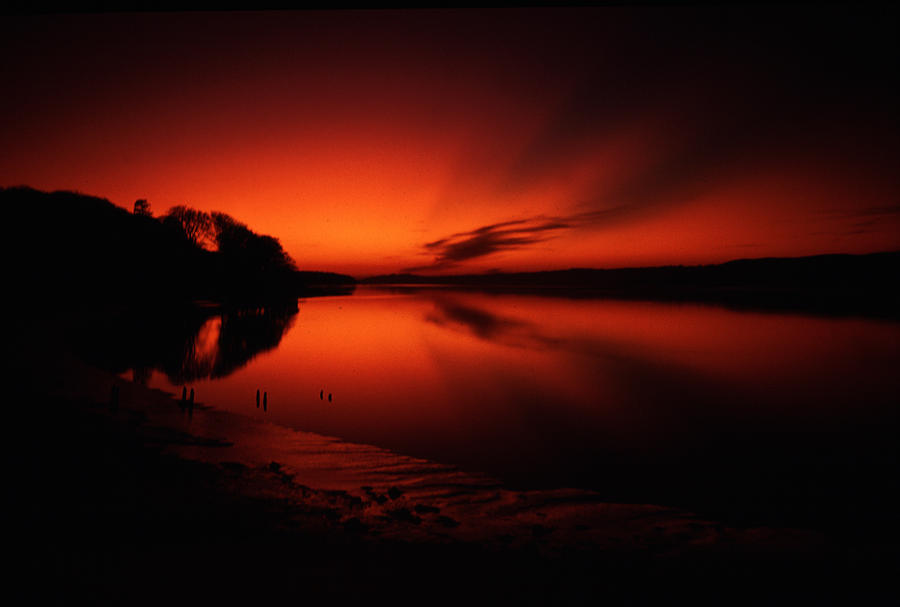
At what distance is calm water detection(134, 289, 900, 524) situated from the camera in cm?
1616

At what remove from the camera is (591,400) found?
26.7 metres

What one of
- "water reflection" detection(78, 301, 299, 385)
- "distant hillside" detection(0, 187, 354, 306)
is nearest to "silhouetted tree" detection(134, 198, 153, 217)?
"distant hillside" detection(0, 187, 354, 306)

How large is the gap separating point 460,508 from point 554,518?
2297 millimetres

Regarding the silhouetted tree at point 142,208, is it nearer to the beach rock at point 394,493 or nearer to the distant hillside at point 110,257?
the distant hillside at point 110,257

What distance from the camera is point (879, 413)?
79.9 ft

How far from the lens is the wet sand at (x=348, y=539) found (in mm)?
6613

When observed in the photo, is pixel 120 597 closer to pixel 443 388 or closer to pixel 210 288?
pixel 443 388

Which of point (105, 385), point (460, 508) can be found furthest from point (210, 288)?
point (460, 508)

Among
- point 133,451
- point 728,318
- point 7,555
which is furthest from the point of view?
point 728,318

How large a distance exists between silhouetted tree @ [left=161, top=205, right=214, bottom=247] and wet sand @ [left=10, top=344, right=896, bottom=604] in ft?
295

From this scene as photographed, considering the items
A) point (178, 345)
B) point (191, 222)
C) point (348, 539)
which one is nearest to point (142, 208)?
point (191, 222)

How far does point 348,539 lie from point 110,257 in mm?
83548

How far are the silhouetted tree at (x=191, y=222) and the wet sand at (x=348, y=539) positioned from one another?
89998mm

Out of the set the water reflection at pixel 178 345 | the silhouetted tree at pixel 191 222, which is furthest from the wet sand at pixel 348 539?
the silhouetted tree at pixel 191 222
